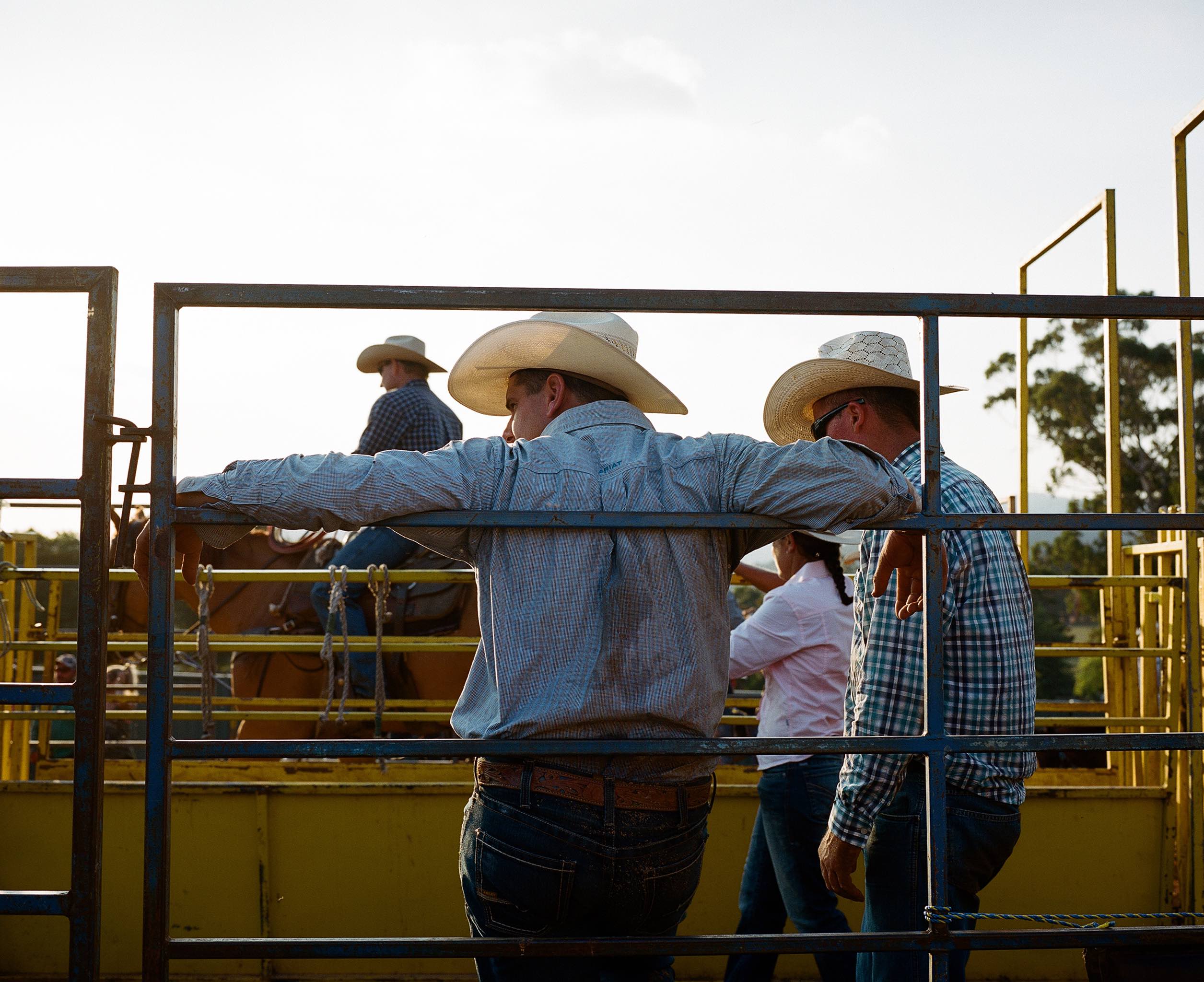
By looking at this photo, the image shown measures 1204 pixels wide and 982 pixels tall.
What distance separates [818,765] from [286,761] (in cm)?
337

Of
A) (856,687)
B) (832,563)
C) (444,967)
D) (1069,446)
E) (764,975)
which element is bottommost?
(444,967)

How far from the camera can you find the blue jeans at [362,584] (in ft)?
20.1

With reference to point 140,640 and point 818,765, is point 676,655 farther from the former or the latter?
point 140,640

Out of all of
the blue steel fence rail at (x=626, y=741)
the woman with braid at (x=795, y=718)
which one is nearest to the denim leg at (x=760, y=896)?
the woman with braid at (x=795, y=718)

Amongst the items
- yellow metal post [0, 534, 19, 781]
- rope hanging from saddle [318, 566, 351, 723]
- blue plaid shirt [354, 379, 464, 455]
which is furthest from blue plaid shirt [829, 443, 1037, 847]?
blue plaid shirt [354, 379, 464, 455]

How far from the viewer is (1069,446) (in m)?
32.2

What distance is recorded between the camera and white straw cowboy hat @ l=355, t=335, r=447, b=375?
6707mm

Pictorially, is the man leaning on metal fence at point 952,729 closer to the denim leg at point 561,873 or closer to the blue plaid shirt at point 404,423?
the denim leg at point 561,873

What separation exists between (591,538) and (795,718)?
2.02 m

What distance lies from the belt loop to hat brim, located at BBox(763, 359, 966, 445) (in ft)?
3.89

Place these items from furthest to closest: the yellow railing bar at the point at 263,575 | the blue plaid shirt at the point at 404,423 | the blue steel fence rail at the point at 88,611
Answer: the blue plaid shirt at the point at 404,423, the yellow railing bar at the point at 263,575, the blue steel fence rail at the point at 88,611

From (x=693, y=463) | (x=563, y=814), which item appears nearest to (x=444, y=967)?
(x=563, y=814)

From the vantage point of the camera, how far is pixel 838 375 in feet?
9.87

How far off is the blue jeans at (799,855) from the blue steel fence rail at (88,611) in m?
2.22
